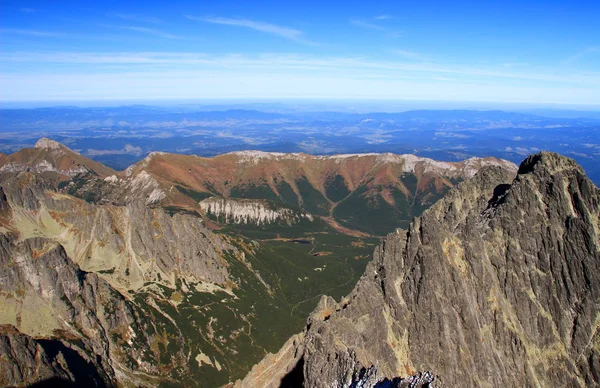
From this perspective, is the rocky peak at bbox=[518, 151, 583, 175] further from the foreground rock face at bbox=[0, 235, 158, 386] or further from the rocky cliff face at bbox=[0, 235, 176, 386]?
the foreground rock face at bbox=[0, 235, 158, 386]

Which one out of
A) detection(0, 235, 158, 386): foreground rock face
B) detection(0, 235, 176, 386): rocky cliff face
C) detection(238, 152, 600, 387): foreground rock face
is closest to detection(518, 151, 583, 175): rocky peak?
detection(238, 152, 600, 387): foreground rock face

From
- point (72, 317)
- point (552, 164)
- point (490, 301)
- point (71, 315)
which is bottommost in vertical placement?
point (72, 317)

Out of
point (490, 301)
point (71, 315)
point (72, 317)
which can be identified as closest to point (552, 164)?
point (490, 301)

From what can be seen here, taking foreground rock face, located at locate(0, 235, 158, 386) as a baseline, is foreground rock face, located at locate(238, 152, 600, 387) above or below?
above

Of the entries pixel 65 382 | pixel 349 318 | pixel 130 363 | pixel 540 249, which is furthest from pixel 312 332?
pixel 130 363

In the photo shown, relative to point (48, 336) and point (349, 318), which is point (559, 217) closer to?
point (349, 318)

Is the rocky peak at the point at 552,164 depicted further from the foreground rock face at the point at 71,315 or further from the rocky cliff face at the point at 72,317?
the foreground rock face at the point at 71,315

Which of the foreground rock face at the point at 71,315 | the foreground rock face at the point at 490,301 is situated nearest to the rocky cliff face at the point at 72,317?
the foreground rock face at the point at 71,315

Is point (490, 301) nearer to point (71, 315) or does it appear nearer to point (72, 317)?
point (72, 317)
